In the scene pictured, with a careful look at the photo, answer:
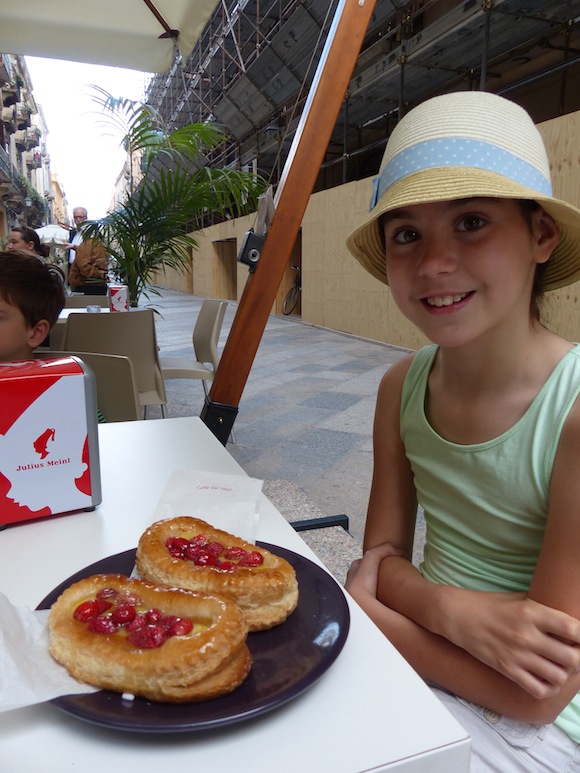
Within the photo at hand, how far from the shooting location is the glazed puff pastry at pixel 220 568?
2.22ft

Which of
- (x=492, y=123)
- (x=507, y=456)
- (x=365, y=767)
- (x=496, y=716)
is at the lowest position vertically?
(x=496, y=716)

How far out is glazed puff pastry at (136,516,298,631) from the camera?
676 millimetres

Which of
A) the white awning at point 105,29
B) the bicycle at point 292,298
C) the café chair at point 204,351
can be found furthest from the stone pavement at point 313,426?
the bicycle at point 292,298

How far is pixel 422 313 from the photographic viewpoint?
1008 mm

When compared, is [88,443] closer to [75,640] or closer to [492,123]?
[75,640]

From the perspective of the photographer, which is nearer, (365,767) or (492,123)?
(365,767)

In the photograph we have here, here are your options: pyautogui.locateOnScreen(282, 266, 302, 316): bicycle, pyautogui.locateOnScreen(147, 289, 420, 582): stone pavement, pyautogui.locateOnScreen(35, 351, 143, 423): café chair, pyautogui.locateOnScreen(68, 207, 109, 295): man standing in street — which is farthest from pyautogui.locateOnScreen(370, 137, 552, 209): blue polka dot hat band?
pyautogui.locateOnScreen(282, 266, 302, 316): bicycle

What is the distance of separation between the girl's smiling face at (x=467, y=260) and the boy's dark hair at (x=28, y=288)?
4.23 feet

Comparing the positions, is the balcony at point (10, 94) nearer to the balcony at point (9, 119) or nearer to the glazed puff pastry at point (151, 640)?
the balcony at point (9, 119)

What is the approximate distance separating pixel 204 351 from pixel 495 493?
4.26m

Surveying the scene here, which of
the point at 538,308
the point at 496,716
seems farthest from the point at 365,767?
the point at 538,308

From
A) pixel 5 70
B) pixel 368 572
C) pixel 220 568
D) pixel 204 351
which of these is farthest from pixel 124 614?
pixel 5 70

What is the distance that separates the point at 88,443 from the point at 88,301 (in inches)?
218

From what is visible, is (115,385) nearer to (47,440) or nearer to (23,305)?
(23,305)
